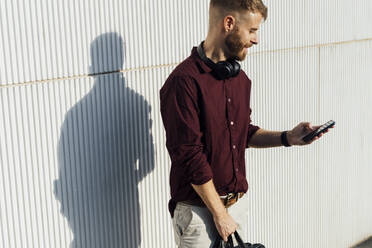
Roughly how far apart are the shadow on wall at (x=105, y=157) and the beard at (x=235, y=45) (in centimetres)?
60

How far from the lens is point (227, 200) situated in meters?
3.08

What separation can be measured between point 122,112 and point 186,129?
21.7 inches

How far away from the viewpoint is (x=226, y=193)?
3.06 meters

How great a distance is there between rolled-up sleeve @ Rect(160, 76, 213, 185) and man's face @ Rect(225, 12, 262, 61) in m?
0.28

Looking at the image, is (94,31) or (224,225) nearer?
(224,225)

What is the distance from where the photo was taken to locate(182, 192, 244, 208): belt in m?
3.00

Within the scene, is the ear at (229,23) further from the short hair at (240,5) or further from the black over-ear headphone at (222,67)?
the black over-ear headphone at (222,67)

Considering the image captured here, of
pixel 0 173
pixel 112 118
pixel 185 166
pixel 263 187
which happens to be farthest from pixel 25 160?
pixel 263 187

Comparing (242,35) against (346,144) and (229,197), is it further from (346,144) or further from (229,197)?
(346,144)

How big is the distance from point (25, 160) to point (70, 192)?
33 centimetres

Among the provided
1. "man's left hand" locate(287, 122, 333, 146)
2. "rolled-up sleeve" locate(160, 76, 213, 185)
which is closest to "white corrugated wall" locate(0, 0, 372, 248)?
"rolled-up sleeve" locate(160, 76, 213, 185)

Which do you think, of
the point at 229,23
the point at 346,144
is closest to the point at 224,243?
the point at 229,23

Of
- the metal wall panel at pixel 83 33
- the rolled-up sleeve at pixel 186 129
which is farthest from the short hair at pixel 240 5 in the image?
the metal wall panel at pixel 83 33

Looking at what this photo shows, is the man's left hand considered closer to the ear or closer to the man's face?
the man's face
